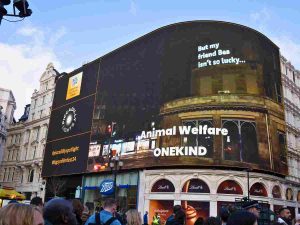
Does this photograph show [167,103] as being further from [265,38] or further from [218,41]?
[265,38]

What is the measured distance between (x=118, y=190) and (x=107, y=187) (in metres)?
1.26

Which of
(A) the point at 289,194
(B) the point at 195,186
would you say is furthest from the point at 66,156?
(A) the point at 289,194

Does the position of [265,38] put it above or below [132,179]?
above

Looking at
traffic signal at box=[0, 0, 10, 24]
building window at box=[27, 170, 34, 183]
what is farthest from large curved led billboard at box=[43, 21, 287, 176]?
traffic signal at box=[0, 0, 10, 24]

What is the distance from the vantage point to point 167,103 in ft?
114

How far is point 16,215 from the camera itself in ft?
9.77

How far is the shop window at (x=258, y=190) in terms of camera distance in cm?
3231

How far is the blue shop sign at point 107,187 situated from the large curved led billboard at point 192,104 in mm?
1710

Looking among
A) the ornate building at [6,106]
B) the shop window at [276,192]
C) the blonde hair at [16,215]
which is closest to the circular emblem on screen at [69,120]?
the shop window at [276,192]

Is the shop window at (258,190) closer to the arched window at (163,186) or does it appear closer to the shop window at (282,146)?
the shop window at (282,146)

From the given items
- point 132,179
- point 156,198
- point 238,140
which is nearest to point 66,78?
point 132,179

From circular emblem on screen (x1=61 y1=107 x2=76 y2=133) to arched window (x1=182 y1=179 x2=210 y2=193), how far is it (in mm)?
18808

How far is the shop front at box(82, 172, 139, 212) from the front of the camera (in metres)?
35.5

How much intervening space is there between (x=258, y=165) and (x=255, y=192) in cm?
255
